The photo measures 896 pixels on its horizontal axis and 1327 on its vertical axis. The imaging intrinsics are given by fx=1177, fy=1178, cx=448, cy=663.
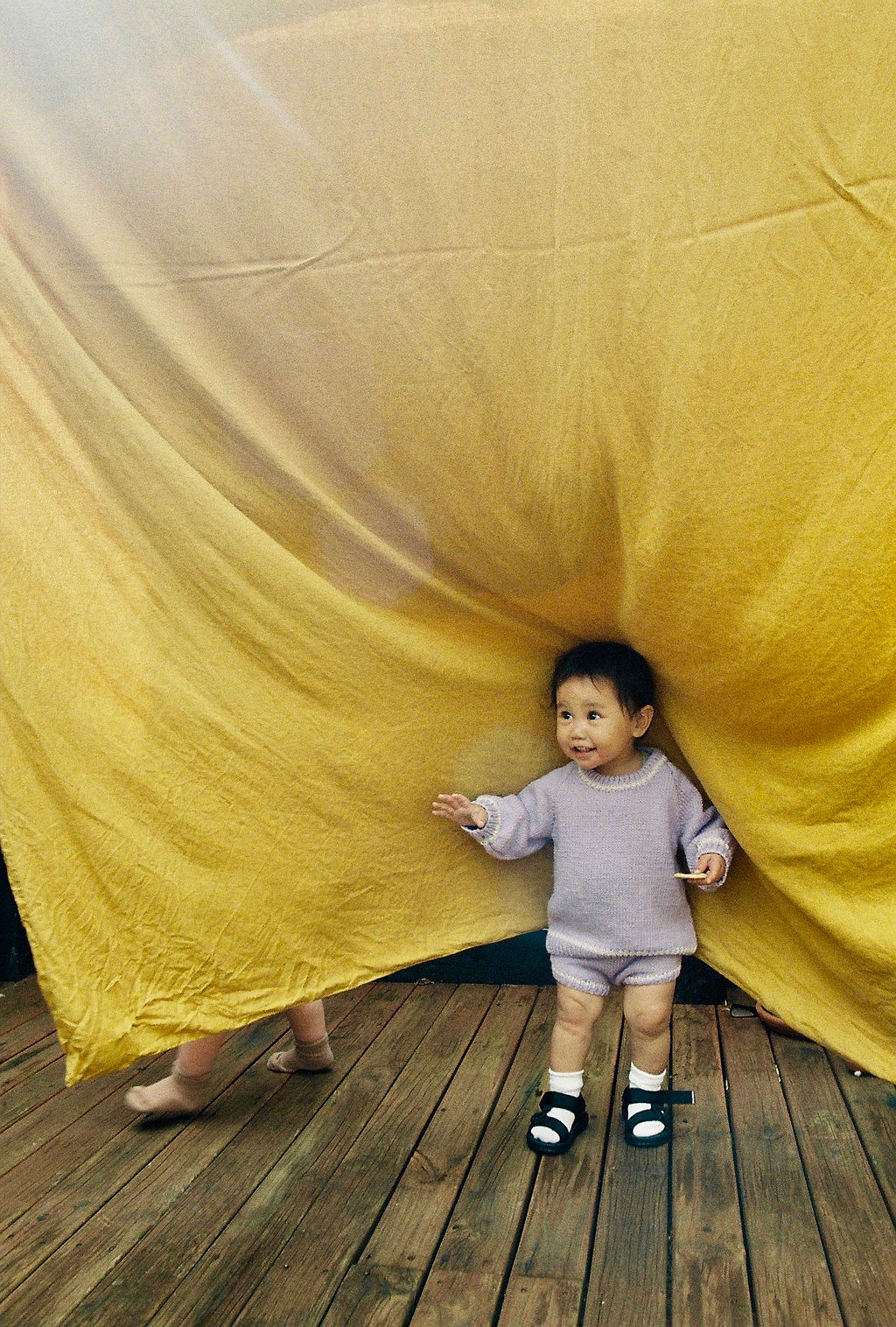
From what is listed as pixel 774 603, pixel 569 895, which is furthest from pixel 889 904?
pixel 569 895

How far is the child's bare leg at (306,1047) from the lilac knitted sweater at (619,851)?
0.57 meters

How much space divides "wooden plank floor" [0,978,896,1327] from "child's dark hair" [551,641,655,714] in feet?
2.40

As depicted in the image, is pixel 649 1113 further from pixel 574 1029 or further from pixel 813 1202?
pixel 813 1202

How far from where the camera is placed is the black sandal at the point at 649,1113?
1905 millimetres

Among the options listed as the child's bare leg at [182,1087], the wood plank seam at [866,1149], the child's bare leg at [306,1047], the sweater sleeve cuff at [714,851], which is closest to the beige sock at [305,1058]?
the child's bare leg at [306,1047]

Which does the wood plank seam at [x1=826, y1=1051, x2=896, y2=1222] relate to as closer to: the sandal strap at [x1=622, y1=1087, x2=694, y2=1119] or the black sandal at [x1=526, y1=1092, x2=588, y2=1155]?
the sandal strap at [x1=622, y1=1087, x2=694, y2=1119]

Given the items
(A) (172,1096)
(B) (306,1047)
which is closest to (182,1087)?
(A) (172,1096)

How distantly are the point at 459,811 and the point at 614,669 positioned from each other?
12.7 inches

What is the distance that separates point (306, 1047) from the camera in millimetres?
2236

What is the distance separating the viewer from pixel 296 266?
1480 millimetres

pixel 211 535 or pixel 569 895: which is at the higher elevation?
pixel 211 535

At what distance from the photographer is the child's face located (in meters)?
1.82

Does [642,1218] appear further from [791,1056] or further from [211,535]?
[211,535]

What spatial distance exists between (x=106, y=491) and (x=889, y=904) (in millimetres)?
1151
